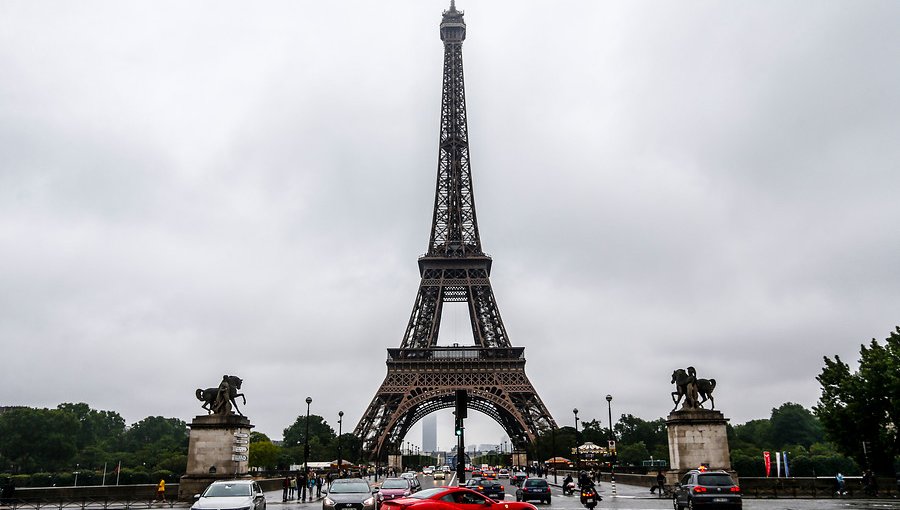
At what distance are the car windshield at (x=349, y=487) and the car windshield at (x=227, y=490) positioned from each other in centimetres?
377

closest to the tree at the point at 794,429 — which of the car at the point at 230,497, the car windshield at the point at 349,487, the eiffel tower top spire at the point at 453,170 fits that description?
the eiffel tower top spire at the point at 453,170

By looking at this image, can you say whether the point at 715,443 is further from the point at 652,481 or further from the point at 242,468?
the point at 242,468

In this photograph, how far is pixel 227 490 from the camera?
907 inches

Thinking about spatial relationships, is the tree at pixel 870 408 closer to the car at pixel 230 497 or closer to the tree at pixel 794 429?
the car at pixel 230 497

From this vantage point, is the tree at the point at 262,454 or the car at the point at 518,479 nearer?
the car at the point at 518,479

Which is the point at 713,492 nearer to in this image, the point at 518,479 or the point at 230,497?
the point at 230,497

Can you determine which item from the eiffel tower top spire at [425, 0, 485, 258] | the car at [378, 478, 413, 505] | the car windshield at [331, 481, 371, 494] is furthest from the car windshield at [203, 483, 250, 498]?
the eiffel tower top spire at [425, 0, 485, 258]

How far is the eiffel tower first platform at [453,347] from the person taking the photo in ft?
274

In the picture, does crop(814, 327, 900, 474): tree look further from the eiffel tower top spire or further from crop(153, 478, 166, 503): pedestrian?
the eiffel tower top spire

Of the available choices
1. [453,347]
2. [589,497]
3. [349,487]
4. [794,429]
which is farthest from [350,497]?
[794,429]

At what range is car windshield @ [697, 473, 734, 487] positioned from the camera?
78.7 feet

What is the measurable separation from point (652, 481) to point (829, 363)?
55.5ft

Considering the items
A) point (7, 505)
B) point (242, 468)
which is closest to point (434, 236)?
point (242, 468)

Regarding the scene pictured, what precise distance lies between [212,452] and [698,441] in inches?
1021
